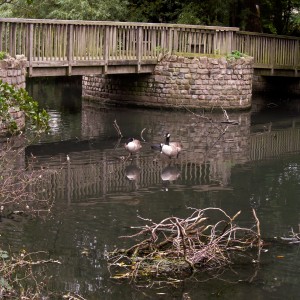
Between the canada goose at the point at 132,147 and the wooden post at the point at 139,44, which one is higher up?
the wooden post at the point at 139,44

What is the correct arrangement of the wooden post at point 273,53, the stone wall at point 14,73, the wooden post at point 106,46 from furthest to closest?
the wooden post at point 273,53
the wooden post at point 106,46
the stone wall at point 14,73

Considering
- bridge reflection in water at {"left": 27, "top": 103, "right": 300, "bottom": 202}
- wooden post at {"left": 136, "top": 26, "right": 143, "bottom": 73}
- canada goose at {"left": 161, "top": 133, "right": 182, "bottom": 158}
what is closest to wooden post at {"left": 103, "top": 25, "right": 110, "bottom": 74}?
wooden post at {"left": 136, "top": 26, "right": 143, "bottom": 73}

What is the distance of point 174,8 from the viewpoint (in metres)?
29.8

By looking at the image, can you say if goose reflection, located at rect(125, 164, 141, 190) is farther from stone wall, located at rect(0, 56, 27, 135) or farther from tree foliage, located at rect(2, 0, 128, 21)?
tree foliage, located at rect(2, 0, 128, 21)

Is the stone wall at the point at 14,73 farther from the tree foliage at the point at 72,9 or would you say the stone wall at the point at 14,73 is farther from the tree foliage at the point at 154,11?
the tree foliage at the point at 154,11

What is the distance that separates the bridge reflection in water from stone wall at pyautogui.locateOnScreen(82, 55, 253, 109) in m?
1.83

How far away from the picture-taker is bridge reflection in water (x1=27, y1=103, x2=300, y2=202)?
45.0ft

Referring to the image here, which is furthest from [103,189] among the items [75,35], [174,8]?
[174,8]

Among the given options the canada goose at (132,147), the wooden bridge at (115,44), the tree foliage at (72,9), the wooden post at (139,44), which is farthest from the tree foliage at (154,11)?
the canada goose at (132,147)

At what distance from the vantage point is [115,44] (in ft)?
75.4

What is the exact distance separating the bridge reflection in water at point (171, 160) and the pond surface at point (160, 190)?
0.02 metres

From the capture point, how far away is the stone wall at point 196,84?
→ 24.5 metres

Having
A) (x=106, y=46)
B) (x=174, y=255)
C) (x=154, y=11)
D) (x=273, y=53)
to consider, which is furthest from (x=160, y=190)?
(x=154, y=11)

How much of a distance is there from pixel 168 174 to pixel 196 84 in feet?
33.0
